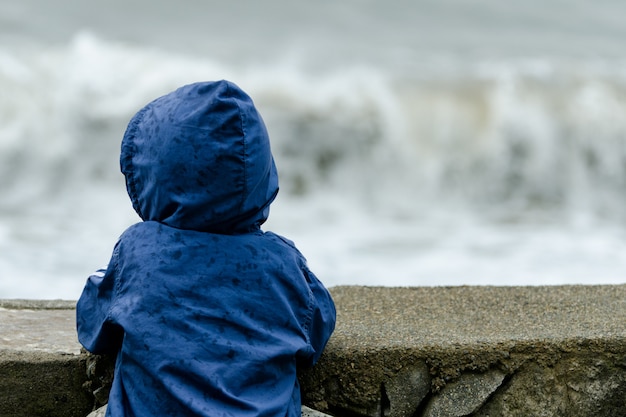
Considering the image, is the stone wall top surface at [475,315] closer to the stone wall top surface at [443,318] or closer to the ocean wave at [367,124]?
the stone wall top surface at [443,318]

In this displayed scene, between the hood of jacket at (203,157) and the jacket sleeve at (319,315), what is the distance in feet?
0.73

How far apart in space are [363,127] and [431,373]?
6192mm

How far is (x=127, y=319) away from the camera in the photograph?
73.1 inches

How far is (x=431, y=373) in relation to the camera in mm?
2236

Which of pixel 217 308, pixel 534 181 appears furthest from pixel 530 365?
pixel 534 181

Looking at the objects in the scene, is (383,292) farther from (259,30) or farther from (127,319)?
(259,30)

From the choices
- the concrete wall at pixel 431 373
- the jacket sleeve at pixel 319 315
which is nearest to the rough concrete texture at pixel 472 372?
the concrete wall at pixel 431 373

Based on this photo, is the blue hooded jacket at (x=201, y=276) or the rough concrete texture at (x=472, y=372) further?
the rough concrete texture at (x=472, y=372)

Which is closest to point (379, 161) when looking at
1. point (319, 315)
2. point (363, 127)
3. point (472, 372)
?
point (363, 127)

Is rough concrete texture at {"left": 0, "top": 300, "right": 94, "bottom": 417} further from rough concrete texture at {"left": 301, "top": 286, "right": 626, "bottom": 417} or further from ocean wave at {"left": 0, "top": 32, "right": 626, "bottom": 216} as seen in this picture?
ocean wave at {"left": 0, "top": 32, "right": 626, "bottom": 216}

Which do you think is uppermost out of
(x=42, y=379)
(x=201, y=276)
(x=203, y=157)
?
(x=203, y=157)

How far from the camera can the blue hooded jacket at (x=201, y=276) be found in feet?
5.98

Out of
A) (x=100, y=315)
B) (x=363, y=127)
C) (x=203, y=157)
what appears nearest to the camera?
(x=203, y=157)

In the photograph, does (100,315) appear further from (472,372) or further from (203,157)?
(472,372)
